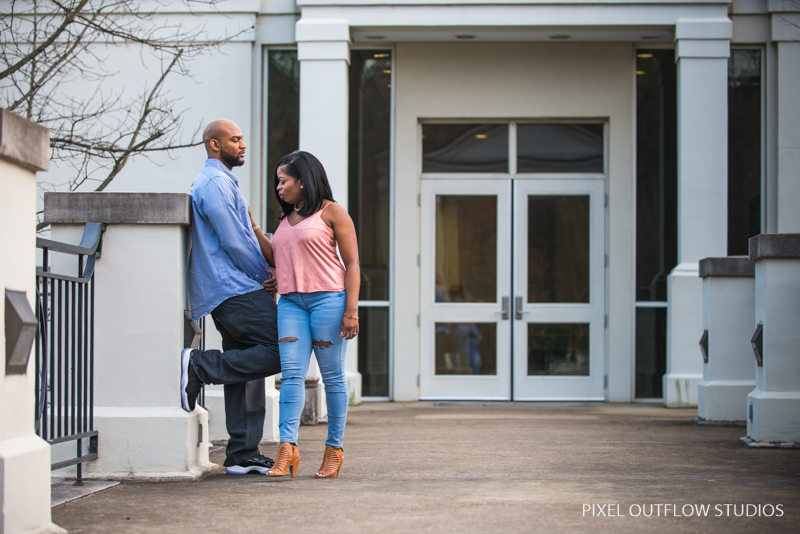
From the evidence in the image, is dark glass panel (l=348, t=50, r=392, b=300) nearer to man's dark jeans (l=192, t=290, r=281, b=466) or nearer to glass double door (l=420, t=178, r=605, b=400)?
glass double door (l=420, t=178, r=605, b=400)

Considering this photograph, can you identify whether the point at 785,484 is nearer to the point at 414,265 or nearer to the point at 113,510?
the point at 113,510

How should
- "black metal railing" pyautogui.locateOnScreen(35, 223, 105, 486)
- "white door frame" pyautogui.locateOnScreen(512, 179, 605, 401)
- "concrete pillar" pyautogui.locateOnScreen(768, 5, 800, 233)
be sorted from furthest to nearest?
"white door frame" pyautogui.locateOnScreen(512, 179, 605, 401) → "concrete pillar" pyautogui.locateOnScreen(768, 5, 800, 233) → "black metal railing" pyautogui.locateOnScreen(35, 223, 105, 486)

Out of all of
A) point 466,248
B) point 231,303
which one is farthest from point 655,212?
point 231,303

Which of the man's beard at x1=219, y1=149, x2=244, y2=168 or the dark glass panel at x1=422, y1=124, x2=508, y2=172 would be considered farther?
the dark glass panel at x1=422, y1=124, x2=508, y2=172

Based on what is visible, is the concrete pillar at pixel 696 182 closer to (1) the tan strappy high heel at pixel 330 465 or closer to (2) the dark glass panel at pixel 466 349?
(2) the dark glass panel at pixel 466 349

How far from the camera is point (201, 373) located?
15.2 ft

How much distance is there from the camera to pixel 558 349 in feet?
35.5

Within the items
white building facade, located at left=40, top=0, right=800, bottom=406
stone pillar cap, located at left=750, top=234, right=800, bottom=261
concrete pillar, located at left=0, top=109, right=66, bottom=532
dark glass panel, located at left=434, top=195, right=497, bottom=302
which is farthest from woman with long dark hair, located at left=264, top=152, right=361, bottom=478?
dark glass panel, located at left=434, top=195, right=497, bottom=302

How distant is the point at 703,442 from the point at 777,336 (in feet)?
3.19

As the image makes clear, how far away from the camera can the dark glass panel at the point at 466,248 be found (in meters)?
10.9

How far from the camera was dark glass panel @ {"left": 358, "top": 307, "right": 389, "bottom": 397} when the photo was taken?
10.8 m

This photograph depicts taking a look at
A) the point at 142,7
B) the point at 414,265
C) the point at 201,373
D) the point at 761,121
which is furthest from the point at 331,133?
the point at 201,373

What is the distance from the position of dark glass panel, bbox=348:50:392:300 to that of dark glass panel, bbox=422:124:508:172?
57 centimetres

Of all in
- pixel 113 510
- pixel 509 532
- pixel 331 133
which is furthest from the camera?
pixel 331 133
